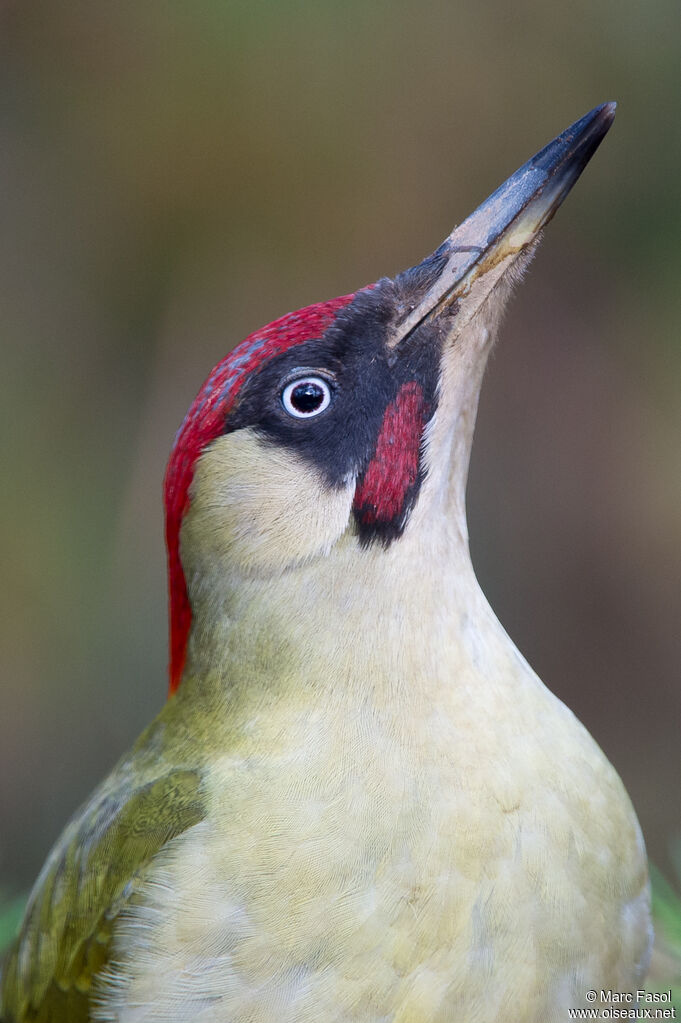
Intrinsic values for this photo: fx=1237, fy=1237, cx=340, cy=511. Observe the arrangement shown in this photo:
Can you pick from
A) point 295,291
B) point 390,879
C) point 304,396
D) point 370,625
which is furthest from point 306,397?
point 295,291

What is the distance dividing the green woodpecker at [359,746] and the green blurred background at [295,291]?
167 cm

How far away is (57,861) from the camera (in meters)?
2.04

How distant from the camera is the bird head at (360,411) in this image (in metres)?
1.70

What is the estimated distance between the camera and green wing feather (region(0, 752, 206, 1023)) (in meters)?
1.75

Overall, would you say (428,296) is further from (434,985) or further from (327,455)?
(434,985)

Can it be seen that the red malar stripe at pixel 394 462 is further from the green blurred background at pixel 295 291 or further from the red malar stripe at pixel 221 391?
the green blurred background at pixel 295 291

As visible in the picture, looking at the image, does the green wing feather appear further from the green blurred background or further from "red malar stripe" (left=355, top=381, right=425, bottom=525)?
the green blurred background

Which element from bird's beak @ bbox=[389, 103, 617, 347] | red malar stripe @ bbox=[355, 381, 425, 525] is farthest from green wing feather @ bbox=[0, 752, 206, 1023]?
bird's beak @ bbox=[389, 103, 617, 347]

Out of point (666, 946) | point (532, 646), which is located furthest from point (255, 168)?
point (666, 946)

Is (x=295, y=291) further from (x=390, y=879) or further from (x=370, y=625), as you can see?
(x=390, y=879)

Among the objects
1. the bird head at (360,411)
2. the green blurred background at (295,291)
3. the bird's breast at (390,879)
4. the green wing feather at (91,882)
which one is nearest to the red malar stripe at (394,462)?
the bird head at (360,411)

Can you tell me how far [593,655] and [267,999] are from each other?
247 cm

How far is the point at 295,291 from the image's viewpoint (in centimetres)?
367

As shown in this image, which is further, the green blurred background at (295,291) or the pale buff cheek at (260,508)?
the green blurred background at (295,291)
